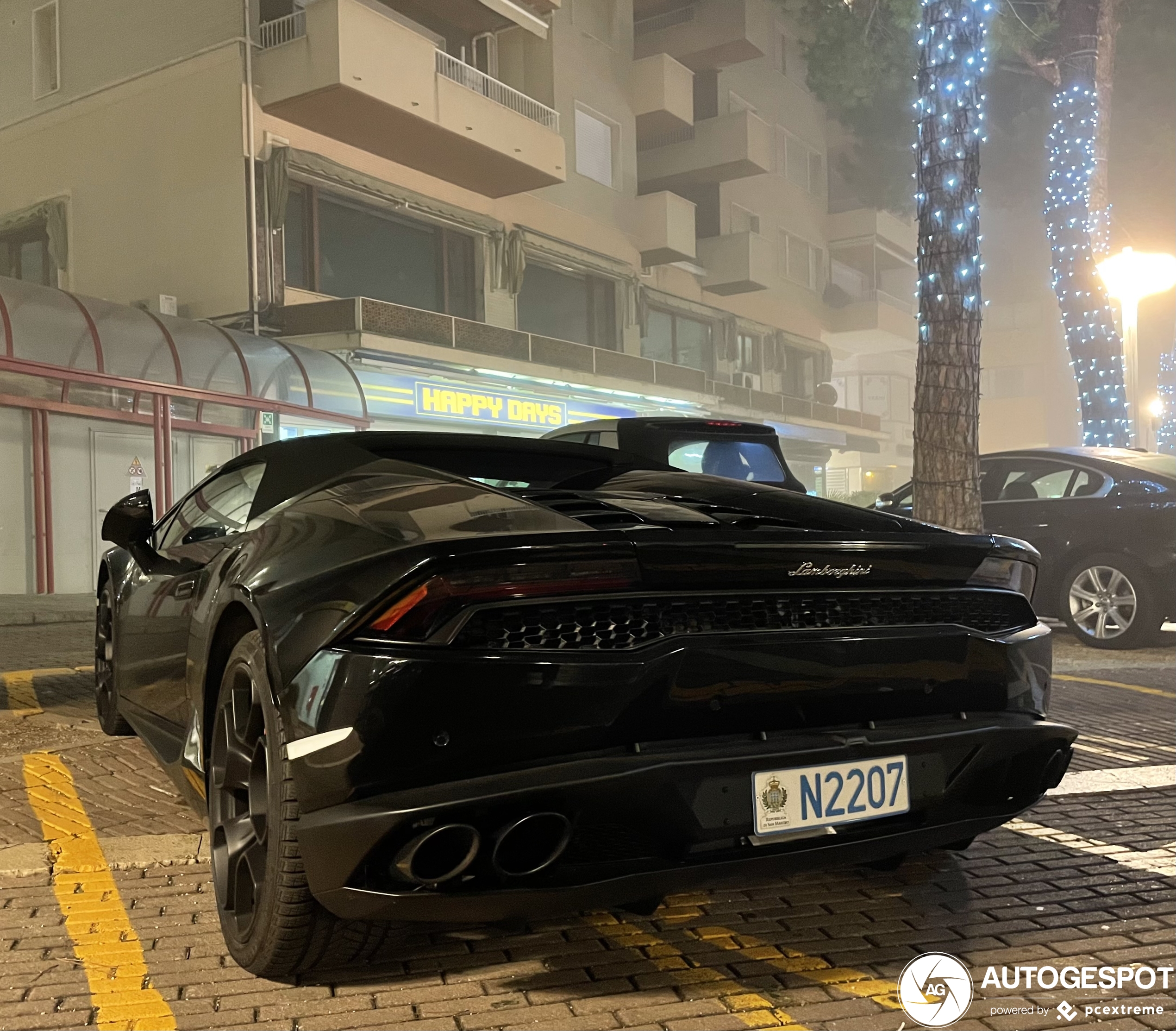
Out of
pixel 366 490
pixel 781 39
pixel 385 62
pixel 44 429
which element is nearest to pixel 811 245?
pixel 781 39

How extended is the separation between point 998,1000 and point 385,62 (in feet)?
61.8

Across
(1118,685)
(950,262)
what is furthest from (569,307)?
(1118,685)

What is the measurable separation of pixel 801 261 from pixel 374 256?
2035 centimetres

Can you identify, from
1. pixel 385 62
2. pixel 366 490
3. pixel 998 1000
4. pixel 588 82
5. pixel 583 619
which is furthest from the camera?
pixel 588 82

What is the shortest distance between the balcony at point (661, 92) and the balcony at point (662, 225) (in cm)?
230

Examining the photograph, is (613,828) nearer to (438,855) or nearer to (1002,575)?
(438,855)

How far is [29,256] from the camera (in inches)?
817

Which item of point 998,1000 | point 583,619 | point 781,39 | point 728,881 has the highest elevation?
point 781,39

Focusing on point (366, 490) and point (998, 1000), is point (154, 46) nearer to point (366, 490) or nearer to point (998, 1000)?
point (366, 490)

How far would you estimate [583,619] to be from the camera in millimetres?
2258

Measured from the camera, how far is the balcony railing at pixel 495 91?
2056 cm

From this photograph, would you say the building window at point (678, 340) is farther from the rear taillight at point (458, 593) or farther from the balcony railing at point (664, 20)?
the rear taillight at point (458, 593)

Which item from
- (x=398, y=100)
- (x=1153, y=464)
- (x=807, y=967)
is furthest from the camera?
(x=398, y=100)

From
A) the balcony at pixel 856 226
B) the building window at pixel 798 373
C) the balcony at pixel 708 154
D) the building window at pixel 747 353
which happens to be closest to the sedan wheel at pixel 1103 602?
the balcony at pixel 708 154
